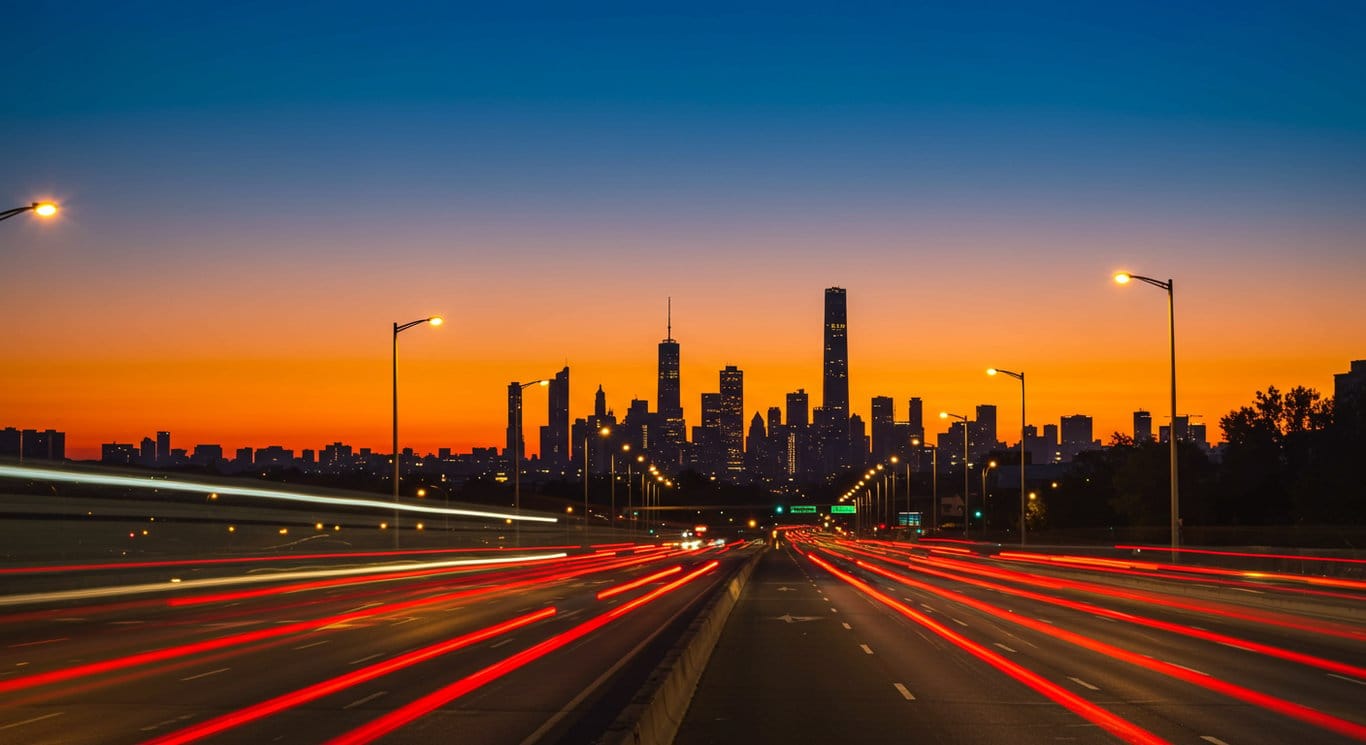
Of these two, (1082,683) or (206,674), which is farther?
(206,674)

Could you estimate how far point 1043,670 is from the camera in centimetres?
2244

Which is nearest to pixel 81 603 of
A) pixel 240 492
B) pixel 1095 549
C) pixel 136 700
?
pixel 240 492

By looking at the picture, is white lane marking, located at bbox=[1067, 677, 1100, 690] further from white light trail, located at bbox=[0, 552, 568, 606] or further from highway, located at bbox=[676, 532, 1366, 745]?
white light trail, located at bbox=[0, 552, 568, 606]

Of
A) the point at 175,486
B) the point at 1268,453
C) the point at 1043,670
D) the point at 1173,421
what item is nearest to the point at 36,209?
the point at 175,486

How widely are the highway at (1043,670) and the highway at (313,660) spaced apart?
212 cm

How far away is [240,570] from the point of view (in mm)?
39531

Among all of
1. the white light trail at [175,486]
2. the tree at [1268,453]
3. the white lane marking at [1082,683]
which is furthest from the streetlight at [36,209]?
the tree at [1268,453]

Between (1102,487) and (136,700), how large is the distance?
15174 cm

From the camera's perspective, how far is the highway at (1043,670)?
52.3ft

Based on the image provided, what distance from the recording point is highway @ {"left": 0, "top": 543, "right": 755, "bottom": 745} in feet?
52.4

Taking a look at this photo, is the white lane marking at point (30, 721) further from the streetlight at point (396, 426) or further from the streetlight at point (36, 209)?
the streetlight at point (396, 426)

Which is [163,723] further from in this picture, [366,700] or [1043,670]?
[1043,670]

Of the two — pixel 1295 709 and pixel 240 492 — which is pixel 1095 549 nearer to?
pixel 240 492

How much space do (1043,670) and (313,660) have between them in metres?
11.8
